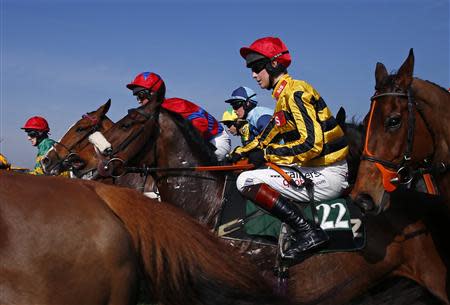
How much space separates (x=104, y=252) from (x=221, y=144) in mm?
3830

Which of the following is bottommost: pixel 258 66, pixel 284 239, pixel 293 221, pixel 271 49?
pixel 284 239

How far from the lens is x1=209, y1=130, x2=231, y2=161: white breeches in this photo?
609cm

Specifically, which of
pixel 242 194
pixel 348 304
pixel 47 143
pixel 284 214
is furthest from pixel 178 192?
pixel 47 143

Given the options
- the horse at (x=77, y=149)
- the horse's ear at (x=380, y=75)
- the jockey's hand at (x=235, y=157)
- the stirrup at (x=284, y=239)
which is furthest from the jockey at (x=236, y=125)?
the horse's ear at (x=380, y=75)

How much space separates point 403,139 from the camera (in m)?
3.77

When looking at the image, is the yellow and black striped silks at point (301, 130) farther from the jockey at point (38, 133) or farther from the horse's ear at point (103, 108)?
the jockey at point (38, 133)

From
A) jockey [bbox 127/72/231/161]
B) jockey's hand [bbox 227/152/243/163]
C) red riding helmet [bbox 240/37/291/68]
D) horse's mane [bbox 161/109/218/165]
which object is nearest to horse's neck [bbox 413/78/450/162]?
red riding helmet [bbox 240/37/291/68]

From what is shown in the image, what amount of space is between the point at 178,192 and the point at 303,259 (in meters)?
1.54

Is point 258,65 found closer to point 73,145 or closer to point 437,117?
point 437,117

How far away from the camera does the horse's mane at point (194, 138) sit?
5.41 meters

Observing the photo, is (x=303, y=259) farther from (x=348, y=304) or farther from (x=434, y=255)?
(x=434, y=255)

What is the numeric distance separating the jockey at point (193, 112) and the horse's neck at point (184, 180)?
0.53m

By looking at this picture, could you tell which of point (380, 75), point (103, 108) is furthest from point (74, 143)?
point (380, 75)

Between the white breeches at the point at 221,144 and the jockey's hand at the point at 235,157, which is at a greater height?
the white breeches at the point at 221,144
